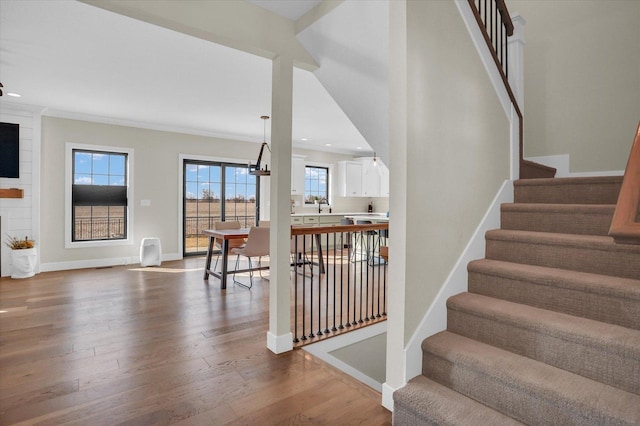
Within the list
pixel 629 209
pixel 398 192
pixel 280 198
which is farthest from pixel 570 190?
pixel 280 198

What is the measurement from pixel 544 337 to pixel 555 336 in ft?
0.16

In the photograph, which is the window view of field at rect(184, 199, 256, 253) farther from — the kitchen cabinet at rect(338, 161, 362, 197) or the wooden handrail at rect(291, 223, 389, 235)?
the wooden handrail at rect(291, 223, 389, 235)

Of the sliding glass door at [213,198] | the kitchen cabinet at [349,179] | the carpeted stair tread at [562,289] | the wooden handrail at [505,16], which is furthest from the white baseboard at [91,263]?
the wooden handrail at [505,16]

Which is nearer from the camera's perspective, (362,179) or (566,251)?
(566,251)

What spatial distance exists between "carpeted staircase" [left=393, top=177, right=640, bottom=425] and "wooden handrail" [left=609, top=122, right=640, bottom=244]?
0.78m

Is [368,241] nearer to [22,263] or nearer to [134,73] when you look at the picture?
[134,73]

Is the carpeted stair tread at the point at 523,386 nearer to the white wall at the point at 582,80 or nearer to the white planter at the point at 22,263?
the white wall at the point at 582,80

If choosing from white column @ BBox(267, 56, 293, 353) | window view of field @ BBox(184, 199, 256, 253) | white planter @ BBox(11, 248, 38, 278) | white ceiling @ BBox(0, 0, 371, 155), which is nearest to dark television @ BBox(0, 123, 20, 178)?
white ceiling @ BBox(0, 0, 371, 155)

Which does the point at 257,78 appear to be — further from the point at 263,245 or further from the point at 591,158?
the point at 591,158

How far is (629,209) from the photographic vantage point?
89 cm

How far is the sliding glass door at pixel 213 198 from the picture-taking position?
23.9 feet

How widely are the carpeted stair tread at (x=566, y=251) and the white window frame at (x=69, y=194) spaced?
20.5ft

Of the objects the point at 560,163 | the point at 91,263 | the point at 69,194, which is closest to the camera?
the point at 560,163

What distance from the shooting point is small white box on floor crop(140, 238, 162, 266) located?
6262mm
